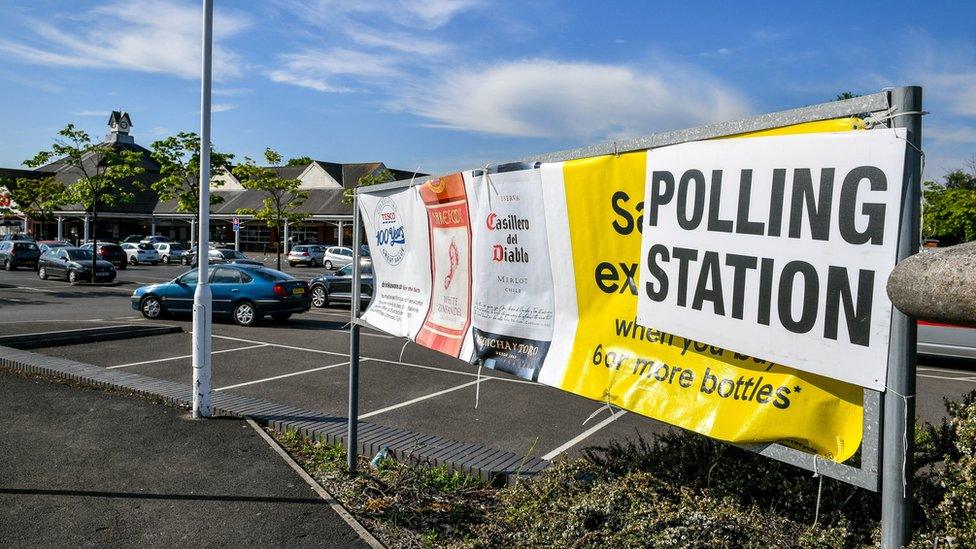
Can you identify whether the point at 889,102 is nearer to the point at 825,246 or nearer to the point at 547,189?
the point at 825,246

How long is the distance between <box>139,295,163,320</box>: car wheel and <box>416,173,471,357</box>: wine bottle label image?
1454cm

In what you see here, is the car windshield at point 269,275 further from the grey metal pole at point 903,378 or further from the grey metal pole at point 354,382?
the grey metal pole at point 903,378

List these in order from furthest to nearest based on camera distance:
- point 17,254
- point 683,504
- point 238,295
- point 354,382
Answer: point 17,254
point 238,295
point 354,382
point 683,504

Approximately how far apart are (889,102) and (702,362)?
4.06ft

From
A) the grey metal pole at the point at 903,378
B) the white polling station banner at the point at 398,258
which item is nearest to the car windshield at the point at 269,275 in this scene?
the white polling station banner at the point at 398,258

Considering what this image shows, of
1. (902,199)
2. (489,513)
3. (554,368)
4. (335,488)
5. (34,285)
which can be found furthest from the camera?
(34,285)

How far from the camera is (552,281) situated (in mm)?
3965

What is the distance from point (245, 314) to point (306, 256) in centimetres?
3262

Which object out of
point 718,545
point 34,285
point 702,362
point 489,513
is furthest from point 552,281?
point 34,285

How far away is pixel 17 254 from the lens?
37188mm

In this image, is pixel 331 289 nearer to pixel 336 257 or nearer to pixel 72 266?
pixel 72 266

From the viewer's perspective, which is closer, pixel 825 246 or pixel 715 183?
pixel 825 246

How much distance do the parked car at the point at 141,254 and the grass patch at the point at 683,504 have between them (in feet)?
160

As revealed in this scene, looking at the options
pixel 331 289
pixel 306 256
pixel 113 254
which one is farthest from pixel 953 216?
pixel 113 254
